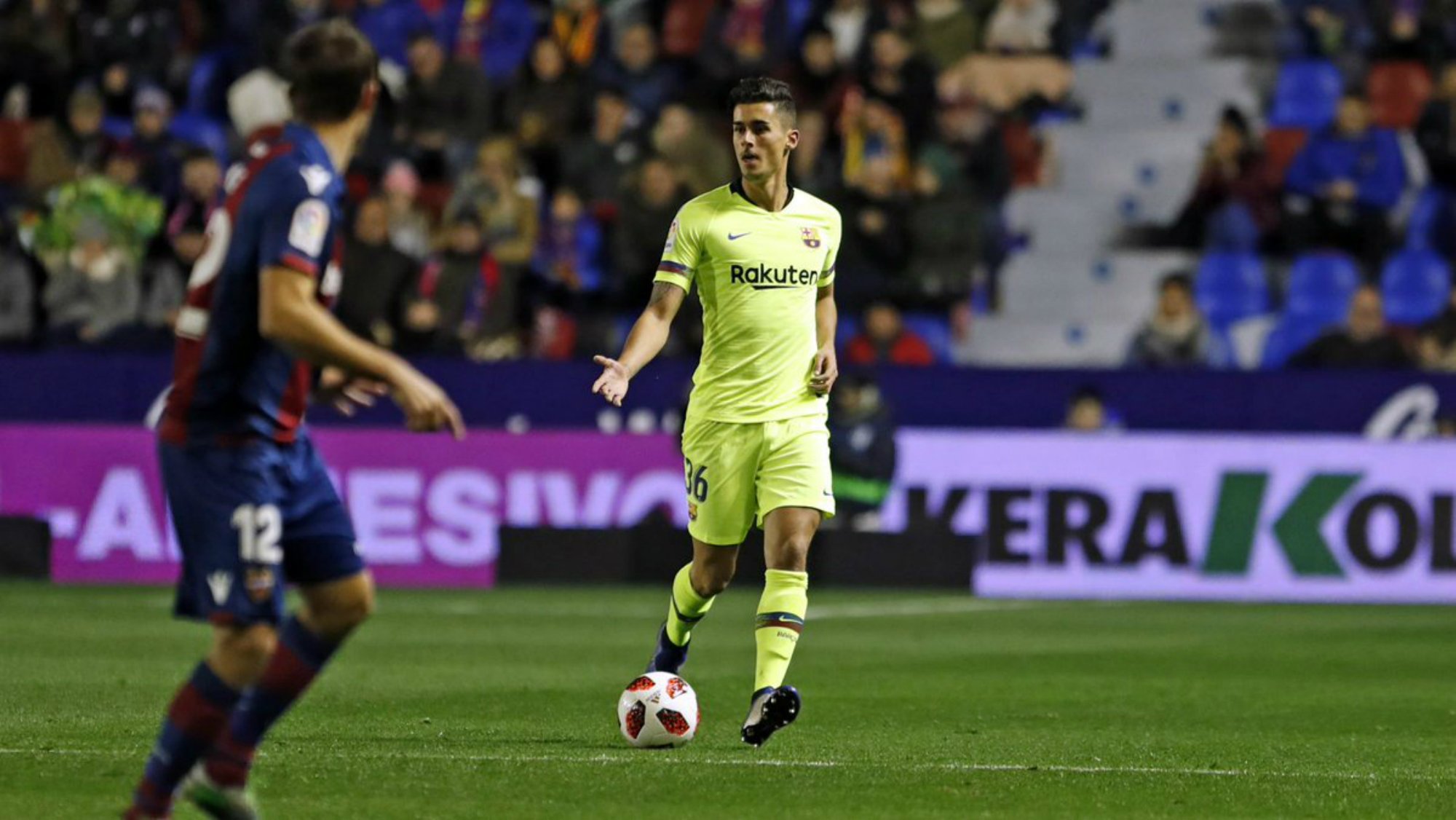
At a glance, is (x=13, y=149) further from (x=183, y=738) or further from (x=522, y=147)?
(x=183, y=738)

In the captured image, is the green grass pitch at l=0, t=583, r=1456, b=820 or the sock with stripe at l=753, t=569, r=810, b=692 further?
the sock with stripe at l=753, t=569, r=810, b=692

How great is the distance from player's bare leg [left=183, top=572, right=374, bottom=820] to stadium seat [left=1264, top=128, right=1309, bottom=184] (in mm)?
16533

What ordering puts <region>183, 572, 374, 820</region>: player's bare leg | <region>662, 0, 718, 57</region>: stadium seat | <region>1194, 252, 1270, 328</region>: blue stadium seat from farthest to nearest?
<region>662, 0, 718, 57</region>: stadium seat < <region>1194, 252, 1270, 328</region>: blue stadium seat < <region>183, 572, 374, 820</region>: player's bare leg

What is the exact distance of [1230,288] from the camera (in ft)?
69.4

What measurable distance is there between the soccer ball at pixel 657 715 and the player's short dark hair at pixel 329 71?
3184mm

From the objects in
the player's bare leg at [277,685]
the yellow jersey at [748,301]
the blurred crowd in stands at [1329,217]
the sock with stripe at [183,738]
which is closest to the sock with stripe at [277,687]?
the player's bare leg at [277,685]

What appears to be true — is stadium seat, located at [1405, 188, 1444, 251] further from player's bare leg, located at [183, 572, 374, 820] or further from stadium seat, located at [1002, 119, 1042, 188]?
player's bare leg, located at [183, 572, 374, 820]

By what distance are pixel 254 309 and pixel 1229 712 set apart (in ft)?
18.7

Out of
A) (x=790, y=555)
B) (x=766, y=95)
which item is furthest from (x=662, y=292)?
(x=790, y=555)

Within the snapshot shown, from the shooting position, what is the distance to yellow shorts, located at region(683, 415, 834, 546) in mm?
9156

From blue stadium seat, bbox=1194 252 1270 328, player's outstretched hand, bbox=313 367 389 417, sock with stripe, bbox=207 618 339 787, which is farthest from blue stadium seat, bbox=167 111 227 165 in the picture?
sock with stripe, bbox=207 618 339 787

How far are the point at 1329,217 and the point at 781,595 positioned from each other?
13.1 metres

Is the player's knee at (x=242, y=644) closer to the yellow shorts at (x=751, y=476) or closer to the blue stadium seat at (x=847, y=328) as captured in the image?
the yellow shorts at (x=751, y=476)

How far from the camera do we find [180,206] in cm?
2078
